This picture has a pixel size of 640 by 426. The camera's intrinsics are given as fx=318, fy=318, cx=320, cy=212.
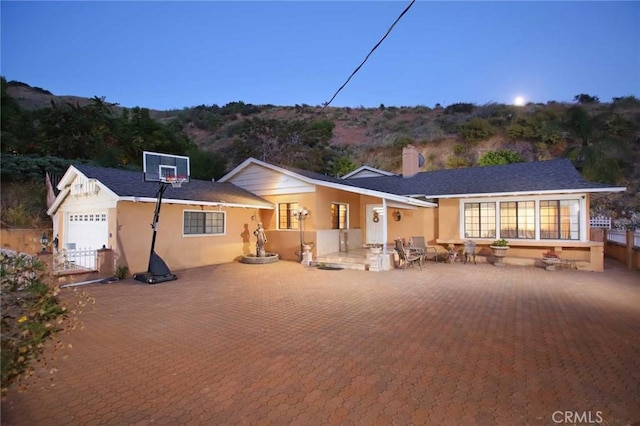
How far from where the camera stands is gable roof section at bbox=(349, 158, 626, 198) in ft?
38.3

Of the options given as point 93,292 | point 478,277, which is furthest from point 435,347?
point 93,292

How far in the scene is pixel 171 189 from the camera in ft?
40.0

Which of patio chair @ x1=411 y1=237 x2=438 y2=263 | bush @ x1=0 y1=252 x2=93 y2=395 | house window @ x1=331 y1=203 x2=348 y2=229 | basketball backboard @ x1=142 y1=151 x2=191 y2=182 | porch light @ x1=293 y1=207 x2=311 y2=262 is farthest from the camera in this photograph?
house window @ x1=331 y1=203 x2=348 y2=229

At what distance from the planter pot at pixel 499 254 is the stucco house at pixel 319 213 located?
0.65m

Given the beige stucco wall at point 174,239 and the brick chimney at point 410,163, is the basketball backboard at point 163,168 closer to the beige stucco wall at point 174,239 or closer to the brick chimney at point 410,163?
the beige stucco wall at point 174,239

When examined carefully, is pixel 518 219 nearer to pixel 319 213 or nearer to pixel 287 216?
pixel 319 213

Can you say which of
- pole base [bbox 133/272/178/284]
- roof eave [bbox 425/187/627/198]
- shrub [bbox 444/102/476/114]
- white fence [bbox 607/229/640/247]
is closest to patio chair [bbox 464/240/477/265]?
roof eave [bbox 425/187/627/198]

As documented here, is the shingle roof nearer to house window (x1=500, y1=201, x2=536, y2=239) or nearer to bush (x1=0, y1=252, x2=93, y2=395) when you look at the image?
bush (x1=0, y1=252, x2=93, y2=395)

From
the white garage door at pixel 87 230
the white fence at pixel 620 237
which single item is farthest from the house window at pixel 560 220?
the white garage door at pixel 87 230

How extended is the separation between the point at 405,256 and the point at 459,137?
90.4 feet

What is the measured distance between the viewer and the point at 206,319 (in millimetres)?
5984

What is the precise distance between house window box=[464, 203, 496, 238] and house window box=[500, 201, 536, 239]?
14.2 inches

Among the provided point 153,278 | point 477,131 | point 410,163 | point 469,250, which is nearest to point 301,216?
point 153,278

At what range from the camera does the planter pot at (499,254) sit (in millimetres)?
12086
